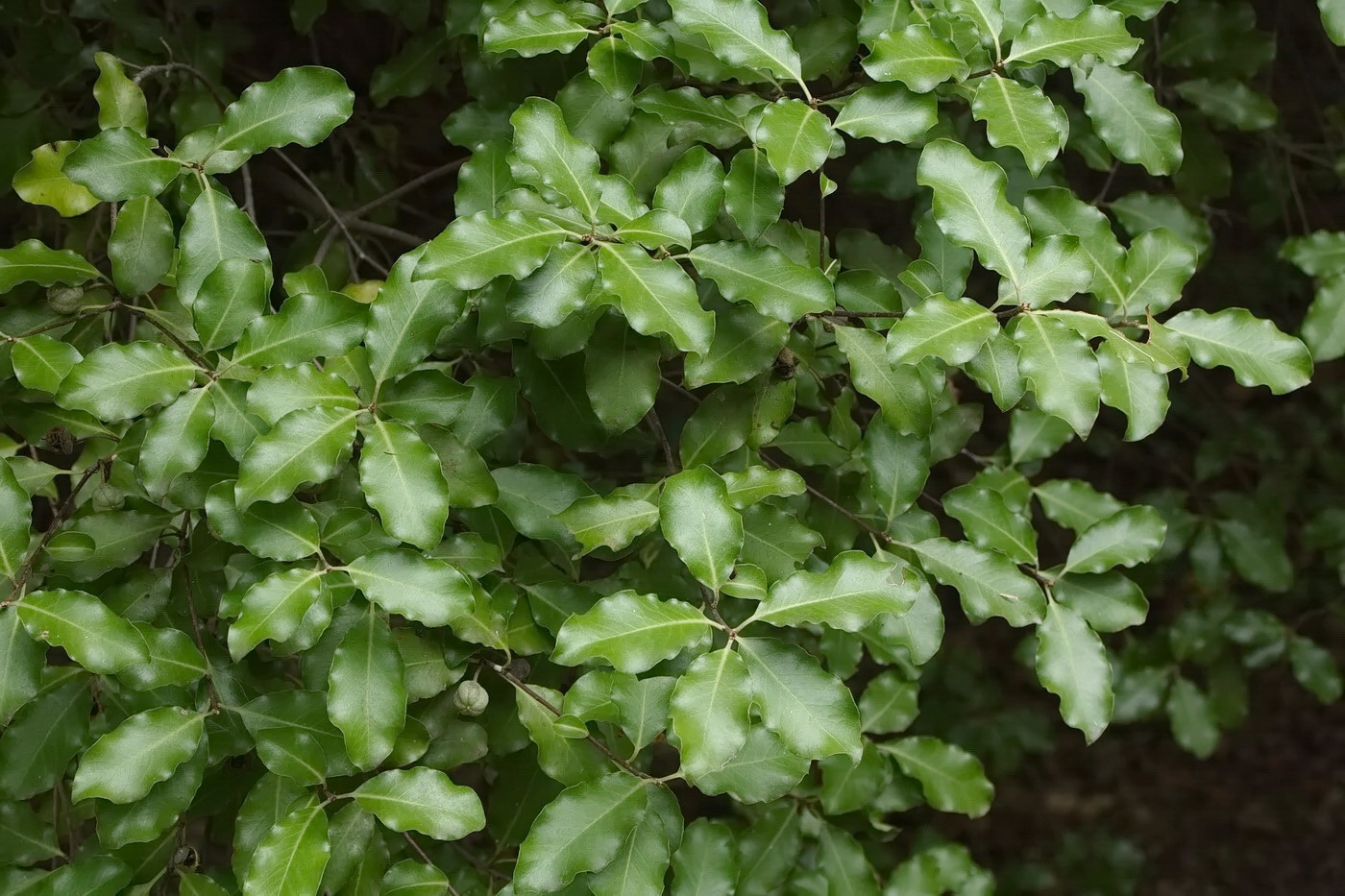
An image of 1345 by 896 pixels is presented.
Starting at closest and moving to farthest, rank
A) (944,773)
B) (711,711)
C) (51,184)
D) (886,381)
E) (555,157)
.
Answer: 1. (711,711)
2. (555,157)
3. (886,381)
4. (51,184)
5. (944,773)

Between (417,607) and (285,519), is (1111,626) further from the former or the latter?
(285,519)

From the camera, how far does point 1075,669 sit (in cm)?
131

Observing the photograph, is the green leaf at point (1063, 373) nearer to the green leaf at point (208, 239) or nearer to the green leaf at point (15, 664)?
the green leaf at point (208, 239)

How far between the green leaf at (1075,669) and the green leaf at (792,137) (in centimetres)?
63

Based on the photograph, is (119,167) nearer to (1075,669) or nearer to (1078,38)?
(1078,38)

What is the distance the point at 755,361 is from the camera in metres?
1.27

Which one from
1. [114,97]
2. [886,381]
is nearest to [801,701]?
[886,381]

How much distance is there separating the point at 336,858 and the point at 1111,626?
100 cm

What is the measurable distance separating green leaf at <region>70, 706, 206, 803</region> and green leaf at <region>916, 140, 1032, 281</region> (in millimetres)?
973

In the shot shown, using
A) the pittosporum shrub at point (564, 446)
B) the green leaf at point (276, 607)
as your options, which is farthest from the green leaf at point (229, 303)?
the green leaf at point (276, 607)

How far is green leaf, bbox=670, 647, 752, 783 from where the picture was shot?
103 centimetres

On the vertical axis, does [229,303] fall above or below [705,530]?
above

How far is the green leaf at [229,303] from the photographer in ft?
3.88

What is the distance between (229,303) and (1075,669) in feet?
3.48
